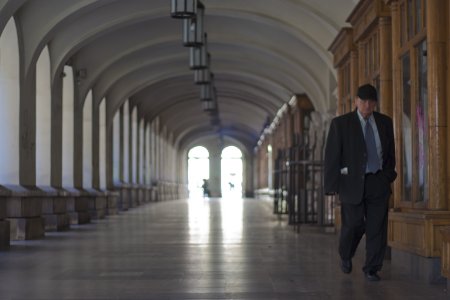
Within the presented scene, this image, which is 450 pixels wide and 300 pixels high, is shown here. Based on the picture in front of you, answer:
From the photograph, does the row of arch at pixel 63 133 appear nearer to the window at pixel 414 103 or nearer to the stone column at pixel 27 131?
the stone column at pixel 27 131

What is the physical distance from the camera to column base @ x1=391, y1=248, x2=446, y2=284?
6571 millimetres

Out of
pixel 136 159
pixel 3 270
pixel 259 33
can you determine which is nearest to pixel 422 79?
pixel 3 270

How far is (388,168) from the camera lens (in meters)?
6.77

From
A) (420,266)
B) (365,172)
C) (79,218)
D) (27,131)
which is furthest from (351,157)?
(79,218)

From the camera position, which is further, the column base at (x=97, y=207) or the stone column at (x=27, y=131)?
the column base at (x=97, y=207)

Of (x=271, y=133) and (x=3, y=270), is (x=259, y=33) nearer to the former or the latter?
(x=3, y=270)

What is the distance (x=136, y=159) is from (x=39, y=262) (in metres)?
24.0

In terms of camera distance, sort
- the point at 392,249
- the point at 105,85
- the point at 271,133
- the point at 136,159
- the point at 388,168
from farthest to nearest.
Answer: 1. the point at 271,133
2. the point at 136,159
3. the point at 105,85
4. the point at 392,249
5. the point at 388,168

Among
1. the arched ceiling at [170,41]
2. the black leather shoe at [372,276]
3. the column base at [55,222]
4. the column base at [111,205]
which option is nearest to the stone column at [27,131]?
the arched ceiling at [170,41]

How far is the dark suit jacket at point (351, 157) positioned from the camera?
22.0 ft

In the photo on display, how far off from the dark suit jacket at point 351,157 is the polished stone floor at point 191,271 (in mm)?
726

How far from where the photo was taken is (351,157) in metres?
6.74

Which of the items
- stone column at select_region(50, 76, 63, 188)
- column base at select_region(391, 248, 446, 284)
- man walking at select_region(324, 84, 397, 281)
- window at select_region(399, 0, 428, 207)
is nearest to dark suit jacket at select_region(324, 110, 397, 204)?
man walking at select_region(324, 84, 397, 281)

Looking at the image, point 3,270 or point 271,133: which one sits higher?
point 271,133
